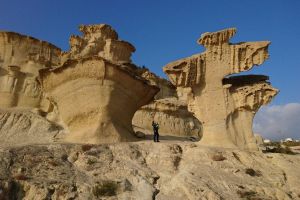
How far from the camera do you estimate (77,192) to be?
391 inches

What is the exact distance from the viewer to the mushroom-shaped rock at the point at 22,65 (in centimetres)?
3259

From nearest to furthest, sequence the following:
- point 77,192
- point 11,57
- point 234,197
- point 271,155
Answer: point 77,192, point 234,197, point 271,155, point 11,57

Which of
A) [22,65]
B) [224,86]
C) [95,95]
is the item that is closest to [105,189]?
[95,95]

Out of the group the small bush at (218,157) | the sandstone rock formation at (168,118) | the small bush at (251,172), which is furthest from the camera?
the sandstone rock formation at (168,118)

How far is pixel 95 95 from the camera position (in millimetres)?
15633

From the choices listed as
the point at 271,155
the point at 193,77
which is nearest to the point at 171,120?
the point at 193,77

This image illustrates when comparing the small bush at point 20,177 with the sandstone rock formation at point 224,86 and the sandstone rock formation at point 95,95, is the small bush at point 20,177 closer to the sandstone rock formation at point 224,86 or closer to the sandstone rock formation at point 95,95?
the sandstone rock formation at point 95,95

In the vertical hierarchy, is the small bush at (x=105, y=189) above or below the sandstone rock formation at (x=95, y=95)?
below

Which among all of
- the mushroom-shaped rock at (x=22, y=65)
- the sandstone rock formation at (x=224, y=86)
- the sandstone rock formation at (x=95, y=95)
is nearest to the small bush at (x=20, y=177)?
the sandstone rock formation at (x=95, y=95)

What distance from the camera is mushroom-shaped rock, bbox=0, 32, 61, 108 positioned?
32594 mm

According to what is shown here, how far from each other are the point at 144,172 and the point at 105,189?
1.81 metres

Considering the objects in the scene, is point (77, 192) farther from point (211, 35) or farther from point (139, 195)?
point (211, 35)

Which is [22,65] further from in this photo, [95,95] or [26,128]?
[95,95]

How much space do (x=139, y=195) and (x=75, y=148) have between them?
3472mm
